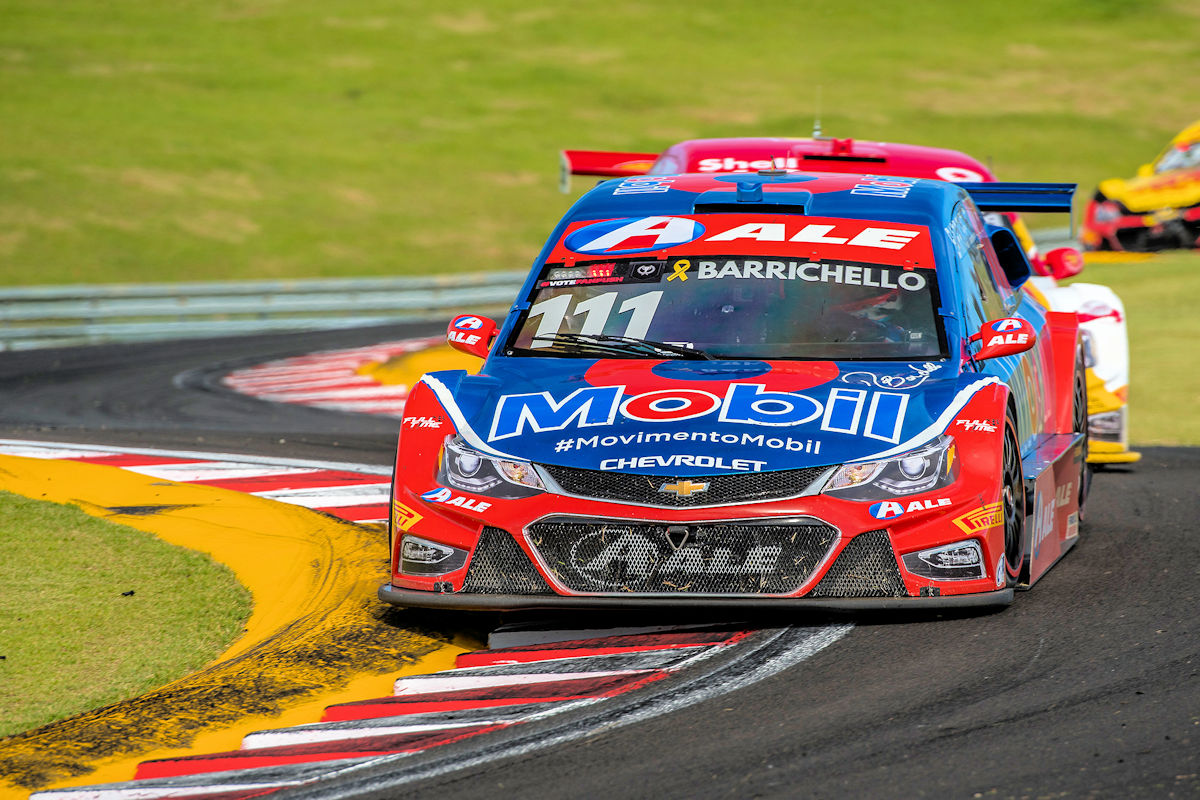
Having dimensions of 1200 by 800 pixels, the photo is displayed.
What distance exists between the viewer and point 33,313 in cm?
1922

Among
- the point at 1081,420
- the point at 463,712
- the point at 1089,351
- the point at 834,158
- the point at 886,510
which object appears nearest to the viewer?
the point at 463,712

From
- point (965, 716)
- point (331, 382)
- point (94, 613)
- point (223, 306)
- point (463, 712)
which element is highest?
point (965, 716)

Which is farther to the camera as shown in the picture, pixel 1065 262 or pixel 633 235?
pixel 1065 262

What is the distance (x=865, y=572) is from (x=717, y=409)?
73 cm

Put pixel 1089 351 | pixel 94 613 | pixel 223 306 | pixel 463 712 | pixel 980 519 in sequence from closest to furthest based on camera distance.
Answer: pixel 463 712, pixel 980 519, pixel 94 613, pixel 1089 351, pixel 223 306

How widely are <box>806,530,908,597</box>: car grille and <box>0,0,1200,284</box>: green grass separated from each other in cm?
2334

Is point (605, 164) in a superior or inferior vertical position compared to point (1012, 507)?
superior

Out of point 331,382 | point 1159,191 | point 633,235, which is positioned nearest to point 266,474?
point 633,235

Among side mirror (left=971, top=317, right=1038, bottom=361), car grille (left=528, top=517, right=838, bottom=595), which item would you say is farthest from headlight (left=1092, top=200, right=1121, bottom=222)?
car grille (left=528, top=517, right=838, bottom=595)

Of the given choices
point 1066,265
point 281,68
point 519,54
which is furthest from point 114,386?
point 519,54

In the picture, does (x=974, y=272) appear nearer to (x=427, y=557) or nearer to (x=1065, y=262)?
(x=1065, y=262)

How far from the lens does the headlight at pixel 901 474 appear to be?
5176mm

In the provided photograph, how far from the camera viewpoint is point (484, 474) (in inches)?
213

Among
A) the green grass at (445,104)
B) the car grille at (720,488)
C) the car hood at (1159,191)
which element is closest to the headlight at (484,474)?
the car grille at (720,488)
